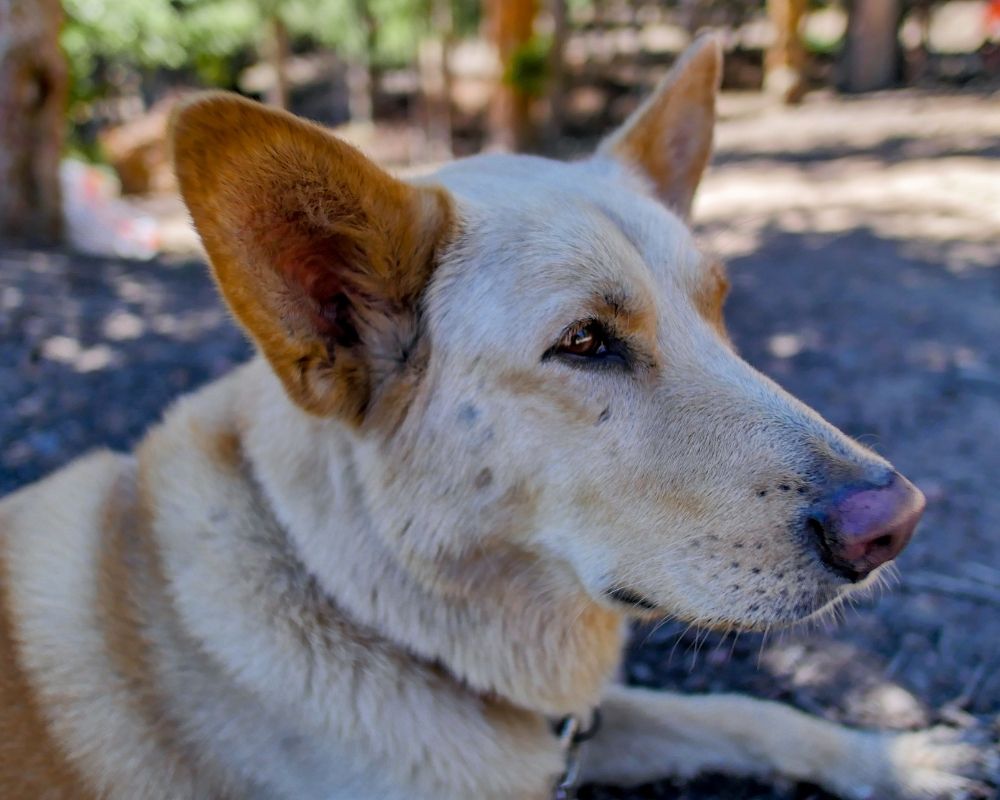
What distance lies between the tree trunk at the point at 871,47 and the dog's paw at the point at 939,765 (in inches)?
675

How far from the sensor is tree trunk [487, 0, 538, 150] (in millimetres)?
15367

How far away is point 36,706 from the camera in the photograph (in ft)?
6.33

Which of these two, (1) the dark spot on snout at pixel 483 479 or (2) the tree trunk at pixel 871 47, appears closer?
(1) the dark spot on snout at pixel 483 479

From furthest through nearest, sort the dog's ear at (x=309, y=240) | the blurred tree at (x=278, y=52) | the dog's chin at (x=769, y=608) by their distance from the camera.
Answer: the blurred tree at (x=278, y=52) < the dog's chin at (x=769, y=608) < the dog's ear at (x=309, y=240)

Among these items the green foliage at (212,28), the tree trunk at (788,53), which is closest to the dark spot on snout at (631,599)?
the green foliage at (212,28)

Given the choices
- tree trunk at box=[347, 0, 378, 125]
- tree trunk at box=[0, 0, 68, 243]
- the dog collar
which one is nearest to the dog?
the dog collar

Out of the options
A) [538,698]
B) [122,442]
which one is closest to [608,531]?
[538,698]

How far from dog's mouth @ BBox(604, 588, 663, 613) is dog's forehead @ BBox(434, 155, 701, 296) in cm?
70

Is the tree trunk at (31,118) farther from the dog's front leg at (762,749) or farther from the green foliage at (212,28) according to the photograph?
the dog's front leg at (762,749)

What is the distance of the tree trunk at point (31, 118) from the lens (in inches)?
254

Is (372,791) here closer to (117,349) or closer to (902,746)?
(902,746)

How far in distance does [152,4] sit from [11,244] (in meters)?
5.46

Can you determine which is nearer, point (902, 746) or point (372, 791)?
point (372, 791)

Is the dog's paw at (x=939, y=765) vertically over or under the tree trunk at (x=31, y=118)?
under
